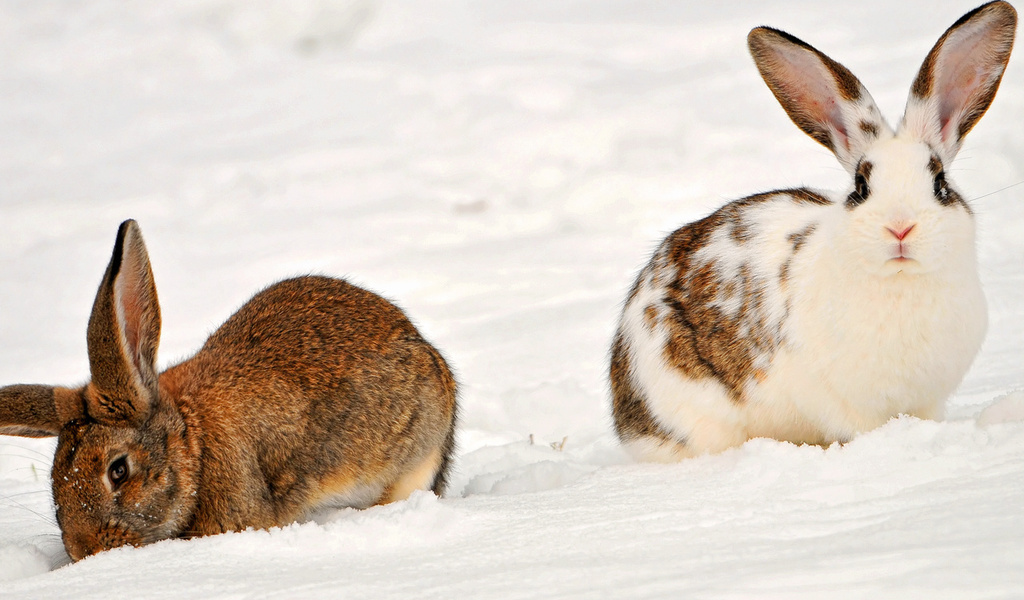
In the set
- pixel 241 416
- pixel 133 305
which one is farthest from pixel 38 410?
pixel 241 416

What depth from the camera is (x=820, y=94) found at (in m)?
4.14

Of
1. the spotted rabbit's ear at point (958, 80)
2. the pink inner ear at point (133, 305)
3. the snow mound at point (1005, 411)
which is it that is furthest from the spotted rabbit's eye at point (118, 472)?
the spotted rabbit's ear at point (958, 80)

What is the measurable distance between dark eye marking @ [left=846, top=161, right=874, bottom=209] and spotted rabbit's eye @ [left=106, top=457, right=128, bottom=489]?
8.45 feet

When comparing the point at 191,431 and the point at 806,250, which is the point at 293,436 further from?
the point at 806,250

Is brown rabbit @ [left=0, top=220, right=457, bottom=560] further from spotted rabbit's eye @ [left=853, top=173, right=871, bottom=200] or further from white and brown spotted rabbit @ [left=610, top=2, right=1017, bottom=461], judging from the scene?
spotted rabbit's eye @ [left=853, top=173, right=871, bottom=200]

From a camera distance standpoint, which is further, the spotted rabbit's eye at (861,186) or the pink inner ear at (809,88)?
the pink inner ear at (809,88)

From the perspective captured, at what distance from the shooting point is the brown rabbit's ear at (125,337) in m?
3.56

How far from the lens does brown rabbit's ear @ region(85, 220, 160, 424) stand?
3562 millimetres

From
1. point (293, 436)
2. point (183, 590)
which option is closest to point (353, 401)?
point (293, 436)

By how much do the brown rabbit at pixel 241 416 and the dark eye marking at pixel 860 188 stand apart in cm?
183

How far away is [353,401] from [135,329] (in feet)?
3.05

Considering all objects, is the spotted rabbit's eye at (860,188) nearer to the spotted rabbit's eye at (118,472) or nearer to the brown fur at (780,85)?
the brown fur at (780,85)

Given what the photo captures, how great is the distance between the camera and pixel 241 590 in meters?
2.82

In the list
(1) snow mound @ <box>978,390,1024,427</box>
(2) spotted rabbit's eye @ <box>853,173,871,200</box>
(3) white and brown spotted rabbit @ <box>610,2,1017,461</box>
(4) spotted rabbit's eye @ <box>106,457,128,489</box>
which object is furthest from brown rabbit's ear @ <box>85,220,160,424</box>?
(1) snow mound @ <box>978,390,1024,427</box>
